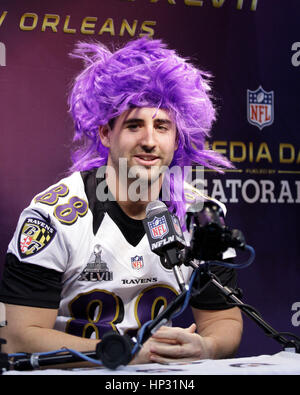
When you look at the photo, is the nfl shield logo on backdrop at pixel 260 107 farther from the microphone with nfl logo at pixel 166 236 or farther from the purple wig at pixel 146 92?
the microphone with nfl logo at pixel 166 236

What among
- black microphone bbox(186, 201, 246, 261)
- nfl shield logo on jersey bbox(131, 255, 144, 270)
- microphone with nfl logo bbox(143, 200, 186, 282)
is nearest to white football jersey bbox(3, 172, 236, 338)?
nfl shield logo on jersey bbox(131, 255, 144, 270)

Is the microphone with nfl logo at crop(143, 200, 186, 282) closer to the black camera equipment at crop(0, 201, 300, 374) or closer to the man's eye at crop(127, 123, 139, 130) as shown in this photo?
the black camera equipment at crop(0, 201, 300, 374)

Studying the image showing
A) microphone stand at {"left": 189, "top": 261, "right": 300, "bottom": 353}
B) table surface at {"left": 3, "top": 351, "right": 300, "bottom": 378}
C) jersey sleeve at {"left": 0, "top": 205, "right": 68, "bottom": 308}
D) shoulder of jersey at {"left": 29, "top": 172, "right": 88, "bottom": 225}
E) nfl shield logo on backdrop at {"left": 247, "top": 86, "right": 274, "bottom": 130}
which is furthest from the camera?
nfl shield logo on backdrop at {"left": 247, "top": 86, "right": 274, "bottom": 130}

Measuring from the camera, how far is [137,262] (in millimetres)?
1629

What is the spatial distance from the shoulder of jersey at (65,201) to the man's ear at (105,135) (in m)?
0.14

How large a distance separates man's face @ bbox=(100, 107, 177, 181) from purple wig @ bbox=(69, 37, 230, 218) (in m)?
0.02

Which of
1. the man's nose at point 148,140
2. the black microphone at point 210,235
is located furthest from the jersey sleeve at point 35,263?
the black microphone at point 210,235

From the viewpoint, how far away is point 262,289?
2.29 metres

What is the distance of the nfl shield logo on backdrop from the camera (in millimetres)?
2287

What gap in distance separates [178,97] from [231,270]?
562 mm

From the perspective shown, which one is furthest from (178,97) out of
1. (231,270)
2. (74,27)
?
(74,27)

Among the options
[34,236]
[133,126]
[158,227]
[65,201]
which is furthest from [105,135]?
[158,227]
